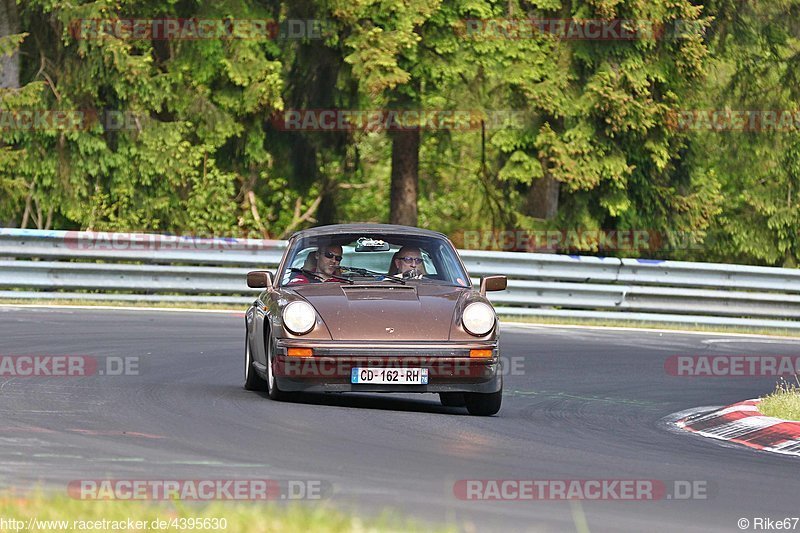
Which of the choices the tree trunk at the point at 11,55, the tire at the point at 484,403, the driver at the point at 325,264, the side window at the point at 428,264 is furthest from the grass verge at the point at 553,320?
the tire at the point at 484,403

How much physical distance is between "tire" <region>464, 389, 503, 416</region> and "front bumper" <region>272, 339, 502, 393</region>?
0.27 metres

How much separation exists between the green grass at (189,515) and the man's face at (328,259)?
545cm

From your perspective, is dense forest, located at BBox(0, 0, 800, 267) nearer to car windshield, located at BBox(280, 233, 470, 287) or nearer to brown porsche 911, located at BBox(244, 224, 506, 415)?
car windshield, located at BBox(280, 233, 470, 287)

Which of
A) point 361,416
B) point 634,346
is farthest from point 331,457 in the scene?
point 634,346

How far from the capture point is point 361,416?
10492mm

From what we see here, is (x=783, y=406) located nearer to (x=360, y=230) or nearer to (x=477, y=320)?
(x=477, y=320)

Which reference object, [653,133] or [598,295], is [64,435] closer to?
[598,295]

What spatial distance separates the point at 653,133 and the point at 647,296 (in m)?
6.25

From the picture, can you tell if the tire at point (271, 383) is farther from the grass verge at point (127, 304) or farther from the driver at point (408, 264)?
the grass verge at point (127, 304)

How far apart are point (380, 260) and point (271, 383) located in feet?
5.53

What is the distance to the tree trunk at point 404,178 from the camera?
95.5ft

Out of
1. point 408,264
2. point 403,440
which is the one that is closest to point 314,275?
point 408,264

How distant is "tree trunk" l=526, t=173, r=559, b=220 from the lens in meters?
29.5

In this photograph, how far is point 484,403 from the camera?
11.3 m
